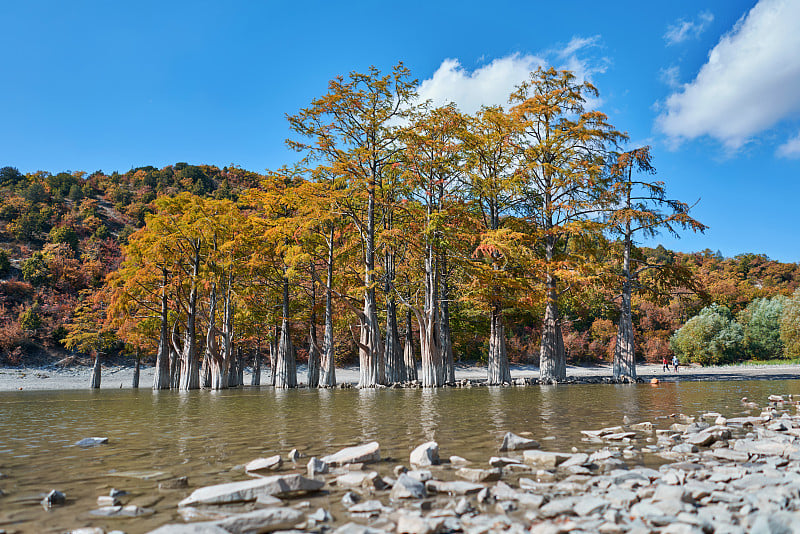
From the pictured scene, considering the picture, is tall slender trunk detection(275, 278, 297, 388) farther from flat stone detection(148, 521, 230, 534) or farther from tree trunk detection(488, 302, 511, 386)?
flat stone detection(148, 521, 230, 534)

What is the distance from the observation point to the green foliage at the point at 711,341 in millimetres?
54562

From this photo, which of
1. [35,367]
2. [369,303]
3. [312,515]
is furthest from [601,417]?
[35,367]

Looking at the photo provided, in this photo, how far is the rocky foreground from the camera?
11.5ft

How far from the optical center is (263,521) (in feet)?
12.0

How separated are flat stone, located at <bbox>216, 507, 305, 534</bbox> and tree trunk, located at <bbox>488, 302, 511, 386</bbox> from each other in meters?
26.0

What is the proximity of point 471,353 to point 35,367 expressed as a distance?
42.6 metres

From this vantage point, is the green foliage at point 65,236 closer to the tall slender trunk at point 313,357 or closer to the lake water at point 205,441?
the tall slender trunk at point 313,357

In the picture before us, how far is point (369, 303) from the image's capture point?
95.2 ft

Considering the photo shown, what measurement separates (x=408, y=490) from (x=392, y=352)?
25916 mm

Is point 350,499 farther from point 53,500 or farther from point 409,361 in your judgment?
point 409,361

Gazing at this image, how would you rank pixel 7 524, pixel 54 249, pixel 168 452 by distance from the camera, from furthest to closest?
pixel 54 249 < pixel 168 452 < pixel 7 524

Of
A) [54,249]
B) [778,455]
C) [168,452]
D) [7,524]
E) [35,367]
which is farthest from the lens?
[54,249]

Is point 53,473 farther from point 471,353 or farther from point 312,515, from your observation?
point 471,353

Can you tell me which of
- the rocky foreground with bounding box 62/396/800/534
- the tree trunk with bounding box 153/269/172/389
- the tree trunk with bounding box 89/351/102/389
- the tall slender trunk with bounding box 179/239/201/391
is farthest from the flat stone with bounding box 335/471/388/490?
the tree trunk with bounding box 89/351/102/389
